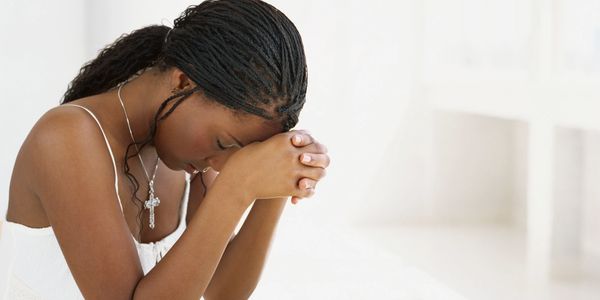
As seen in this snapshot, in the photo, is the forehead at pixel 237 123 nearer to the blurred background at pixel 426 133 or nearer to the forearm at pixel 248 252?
the forearm at pixel 248 252

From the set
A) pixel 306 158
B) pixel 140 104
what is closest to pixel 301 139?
pixel 306 158

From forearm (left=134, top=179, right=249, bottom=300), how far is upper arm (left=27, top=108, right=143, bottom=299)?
35mm

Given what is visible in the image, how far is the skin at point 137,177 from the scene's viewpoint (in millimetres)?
989

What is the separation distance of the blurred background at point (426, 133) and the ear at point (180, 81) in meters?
1.34

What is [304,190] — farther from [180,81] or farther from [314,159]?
[180,81]

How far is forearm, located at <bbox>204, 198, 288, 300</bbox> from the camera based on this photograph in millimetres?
1296

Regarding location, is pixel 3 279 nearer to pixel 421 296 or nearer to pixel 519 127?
pixel 421 296

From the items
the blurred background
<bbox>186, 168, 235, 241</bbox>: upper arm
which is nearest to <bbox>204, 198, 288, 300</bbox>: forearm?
<bbox>186, 168, 235, 241</bbox>: upper arm

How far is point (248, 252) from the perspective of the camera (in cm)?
131

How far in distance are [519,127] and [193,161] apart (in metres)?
3.00

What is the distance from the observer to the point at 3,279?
45.1 inches

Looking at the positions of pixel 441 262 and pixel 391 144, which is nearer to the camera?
pixel 441 262

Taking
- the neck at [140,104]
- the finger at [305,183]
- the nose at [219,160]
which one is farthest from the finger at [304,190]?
the neck at [140,104]

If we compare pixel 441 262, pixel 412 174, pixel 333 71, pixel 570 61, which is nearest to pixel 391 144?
pixel 412 174
